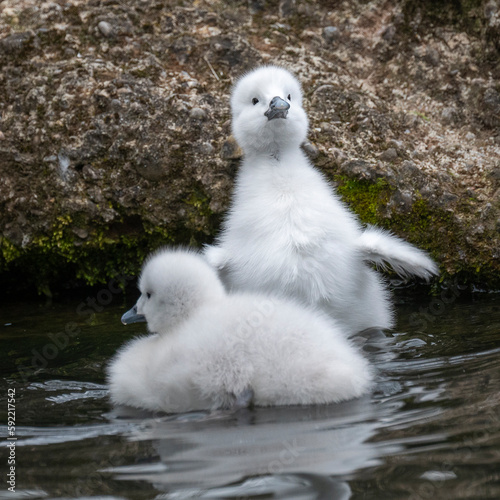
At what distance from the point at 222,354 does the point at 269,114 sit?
66.8 inches

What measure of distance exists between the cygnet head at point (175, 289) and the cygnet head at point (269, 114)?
3.83ft

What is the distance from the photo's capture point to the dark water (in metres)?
2.38

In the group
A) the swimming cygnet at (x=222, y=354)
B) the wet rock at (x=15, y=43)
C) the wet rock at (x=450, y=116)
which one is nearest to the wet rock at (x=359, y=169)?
the wet rock at (x=450, y=116)

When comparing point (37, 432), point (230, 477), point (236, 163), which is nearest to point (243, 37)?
point (236, 163)

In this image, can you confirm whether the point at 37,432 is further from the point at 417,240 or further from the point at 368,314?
the point at 417,240

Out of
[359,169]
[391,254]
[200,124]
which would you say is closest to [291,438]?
[391,254]

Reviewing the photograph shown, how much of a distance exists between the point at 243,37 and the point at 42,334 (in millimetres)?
2830

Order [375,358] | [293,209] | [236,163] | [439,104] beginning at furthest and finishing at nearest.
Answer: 1. [439,104]
2. [236,163]
3. [293,209]
4. [375,358]

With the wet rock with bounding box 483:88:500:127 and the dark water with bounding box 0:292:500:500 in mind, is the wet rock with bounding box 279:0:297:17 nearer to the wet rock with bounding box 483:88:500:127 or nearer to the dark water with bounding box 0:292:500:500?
the wet rock with bounding box 483:88:500:127

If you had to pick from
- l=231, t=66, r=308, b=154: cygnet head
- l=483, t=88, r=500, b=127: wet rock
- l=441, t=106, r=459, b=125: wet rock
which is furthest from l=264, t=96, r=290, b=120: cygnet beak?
l=483, t=88, r=500, b=127: wet rock

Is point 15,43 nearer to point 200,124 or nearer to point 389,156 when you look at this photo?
point 200,124

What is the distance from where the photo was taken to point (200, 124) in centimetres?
575

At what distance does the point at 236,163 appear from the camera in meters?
5.64

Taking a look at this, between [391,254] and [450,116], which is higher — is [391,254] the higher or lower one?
the lower one
